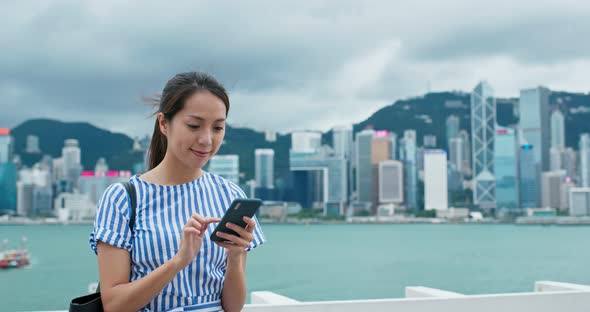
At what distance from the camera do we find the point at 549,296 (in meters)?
2.97

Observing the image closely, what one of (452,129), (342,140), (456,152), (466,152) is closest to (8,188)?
(342,140)

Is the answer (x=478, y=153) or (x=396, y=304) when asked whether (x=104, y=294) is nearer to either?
(x=396, y=304)

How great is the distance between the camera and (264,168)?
233ft

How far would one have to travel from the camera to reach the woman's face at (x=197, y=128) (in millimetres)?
1353

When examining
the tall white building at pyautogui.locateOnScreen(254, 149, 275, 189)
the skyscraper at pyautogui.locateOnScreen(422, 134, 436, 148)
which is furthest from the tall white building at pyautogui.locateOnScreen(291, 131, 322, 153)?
the skyscraper at pyautogui.locateOnScreen(422, 134, 436, 148)

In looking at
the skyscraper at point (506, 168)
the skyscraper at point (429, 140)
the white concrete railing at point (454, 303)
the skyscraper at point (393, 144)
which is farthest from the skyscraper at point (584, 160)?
the white concrete railing at point (454, 303)

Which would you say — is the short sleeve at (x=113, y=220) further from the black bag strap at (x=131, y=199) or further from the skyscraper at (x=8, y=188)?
the skyscraper at (x=8, y=188)

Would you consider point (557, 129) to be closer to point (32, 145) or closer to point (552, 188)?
point (552, 188)

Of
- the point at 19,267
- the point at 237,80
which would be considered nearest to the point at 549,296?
the point at 237,80

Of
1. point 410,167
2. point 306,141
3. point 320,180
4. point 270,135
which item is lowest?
point 320,180

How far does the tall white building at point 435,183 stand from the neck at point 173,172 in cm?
7492

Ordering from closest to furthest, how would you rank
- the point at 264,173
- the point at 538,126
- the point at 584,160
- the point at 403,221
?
the point at 264,173, the point at 403,221, the point at 584,160, the point at 538,126

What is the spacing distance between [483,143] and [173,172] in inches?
3424

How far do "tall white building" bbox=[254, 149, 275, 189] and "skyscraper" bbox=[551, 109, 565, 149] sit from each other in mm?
32608
